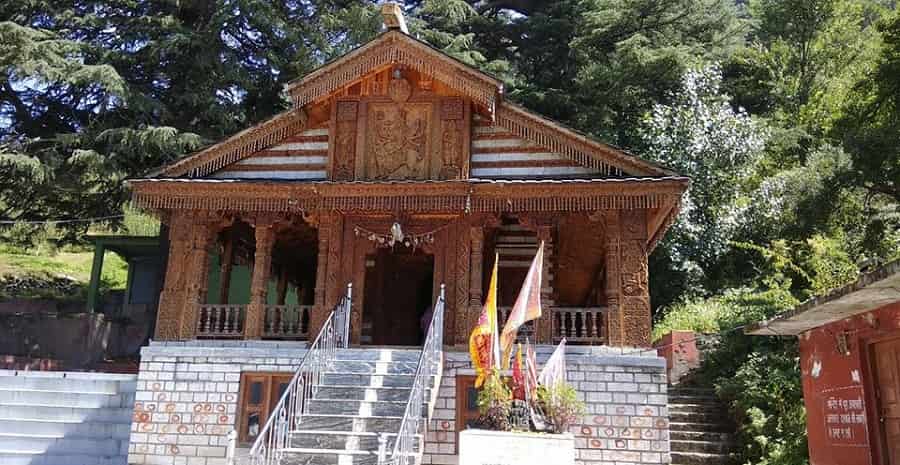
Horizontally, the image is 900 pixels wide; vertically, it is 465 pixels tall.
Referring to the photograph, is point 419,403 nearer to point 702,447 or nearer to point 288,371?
point 288,371

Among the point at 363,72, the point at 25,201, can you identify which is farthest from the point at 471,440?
the point at 25,201

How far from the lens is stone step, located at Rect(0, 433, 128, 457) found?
13328mm

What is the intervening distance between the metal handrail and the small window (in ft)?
3.28

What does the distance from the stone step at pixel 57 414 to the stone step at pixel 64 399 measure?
0.55 ft

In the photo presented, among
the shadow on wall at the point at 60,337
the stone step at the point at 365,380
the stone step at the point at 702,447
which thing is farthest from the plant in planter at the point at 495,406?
the shadow on wall at the point at 60,337

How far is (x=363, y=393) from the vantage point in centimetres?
1153

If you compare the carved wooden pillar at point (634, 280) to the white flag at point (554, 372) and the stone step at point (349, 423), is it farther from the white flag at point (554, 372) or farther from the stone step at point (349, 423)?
the stone step at point (349, 423)

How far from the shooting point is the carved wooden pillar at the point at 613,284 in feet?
42.0

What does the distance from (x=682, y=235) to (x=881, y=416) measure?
1694 cm

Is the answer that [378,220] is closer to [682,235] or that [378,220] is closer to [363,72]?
[363,72]

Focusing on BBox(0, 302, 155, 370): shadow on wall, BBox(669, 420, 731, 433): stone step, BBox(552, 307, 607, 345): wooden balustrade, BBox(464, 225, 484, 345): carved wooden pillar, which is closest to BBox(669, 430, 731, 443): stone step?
BBox(669, 420, 731, 433): stone step

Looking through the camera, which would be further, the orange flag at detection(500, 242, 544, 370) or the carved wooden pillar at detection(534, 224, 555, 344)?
the carved wooden pillar at detection(534, 224, 555, 344)

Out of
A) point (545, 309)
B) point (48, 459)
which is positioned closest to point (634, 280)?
point (545, 309)

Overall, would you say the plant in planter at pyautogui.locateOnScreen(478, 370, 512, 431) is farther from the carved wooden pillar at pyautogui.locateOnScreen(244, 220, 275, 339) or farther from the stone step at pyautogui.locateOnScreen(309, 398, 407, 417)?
the carved wooden pillar at pyautogui.locateOnScreen(244, 220, 275, 339)
